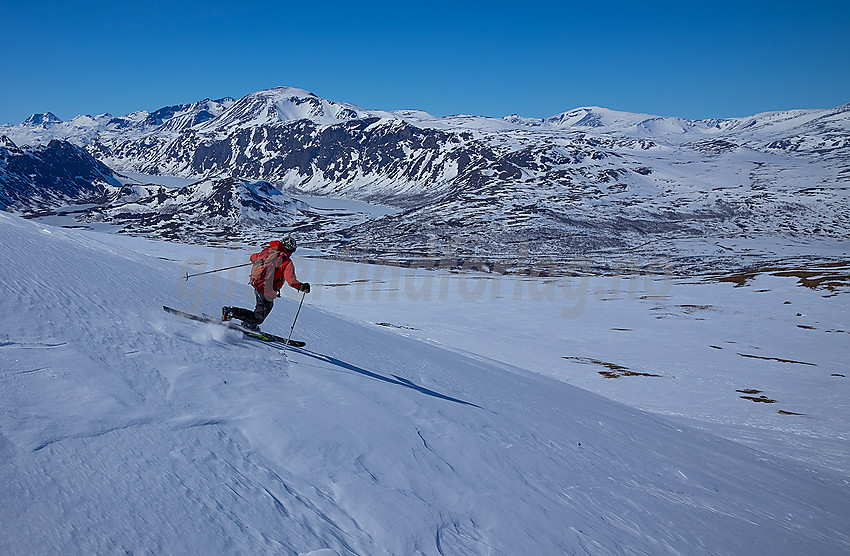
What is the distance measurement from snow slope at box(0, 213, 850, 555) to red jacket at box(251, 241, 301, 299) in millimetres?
1200

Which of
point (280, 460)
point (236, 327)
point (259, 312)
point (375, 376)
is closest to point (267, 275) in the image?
point (259, 312)

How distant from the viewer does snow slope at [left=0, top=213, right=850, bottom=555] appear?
3719 mm

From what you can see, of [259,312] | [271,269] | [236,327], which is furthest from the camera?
[259,312]

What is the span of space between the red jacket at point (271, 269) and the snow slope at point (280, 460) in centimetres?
120

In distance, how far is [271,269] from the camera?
884 cm

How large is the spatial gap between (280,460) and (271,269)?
15.3 feet

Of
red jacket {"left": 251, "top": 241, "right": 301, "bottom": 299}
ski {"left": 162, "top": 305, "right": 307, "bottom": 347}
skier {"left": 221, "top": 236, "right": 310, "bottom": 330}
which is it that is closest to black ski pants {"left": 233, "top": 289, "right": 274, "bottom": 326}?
skier {"left": 221, "top": 236, "right": 310, "bottom": 330}

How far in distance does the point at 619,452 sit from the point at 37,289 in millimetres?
10022

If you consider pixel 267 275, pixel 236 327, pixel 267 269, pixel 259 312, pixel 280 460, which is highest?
pixel 267 269

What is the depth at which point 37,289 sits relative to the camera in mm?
6695

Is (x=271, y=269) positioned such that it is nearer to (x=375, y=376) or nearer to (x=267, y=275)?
(x=267, y=275)

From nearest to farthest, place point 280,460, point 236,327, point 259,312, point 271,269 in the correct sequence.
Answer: point 280,460, point 236,327, point 271,269, point 259,312

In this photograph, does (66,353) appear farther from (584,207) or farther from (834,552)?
(584,207)

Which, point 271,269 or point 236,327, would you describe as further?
point 271,269
